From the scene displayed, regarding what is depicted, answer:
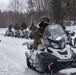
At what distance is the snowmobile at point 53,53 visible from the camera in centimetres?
708

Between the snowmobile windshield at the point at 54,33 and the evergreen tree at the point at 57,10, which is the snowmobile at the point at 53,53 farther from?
the evergreen tree at the point at 57,10

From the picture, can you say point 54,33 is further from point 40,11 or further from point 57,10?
point 40,11

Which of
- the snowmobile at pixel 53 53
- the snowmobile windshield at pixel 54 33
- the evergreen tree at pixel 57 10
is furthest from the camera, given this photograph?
the evergreen tree at pixel 57 10

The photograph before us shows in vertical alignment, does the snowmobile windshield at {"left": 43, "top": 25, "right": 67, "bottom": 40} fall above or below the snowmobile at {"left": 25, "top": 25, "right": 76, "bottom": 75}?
above

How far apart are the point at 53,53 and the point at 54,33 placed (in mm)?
849

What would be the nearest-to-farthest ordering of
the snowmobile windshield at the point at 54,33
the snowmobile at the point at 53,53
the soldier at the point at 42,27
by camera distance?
the snowmobile at the point at 53,53 < the snowmobile windshield at the point at 54,33 < the soldier at the point at 42,27

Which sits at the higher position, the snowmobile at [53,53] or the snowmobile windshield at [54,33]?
the snowmobile windshield at [54,33]

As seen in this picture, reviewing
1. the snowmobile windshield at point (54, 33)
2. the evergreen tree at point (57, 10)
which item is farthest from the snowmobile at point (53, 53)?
the evergreen tree at point (57, 10)

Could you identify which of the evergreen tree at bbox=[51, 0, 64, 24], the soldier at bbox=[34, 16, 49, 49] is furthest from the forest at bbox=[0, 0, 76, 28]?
the soldier at bbox=[34, 16, 49, 49]

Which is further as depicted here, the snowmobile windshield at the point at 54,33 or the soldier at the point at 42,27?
the soldier at the point at 42,27

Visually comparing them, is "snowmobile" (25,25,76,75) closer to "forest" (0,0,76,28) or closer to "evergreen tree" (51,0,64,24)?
"forest" (0,0,76,28)

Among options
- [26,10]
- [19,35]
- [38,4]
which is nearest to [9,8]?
[26,10]

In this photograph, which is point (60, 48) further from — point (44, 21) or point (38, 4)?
point (38, 4)

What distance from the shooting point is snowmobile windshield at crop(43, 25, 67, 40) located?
7.74 metres
